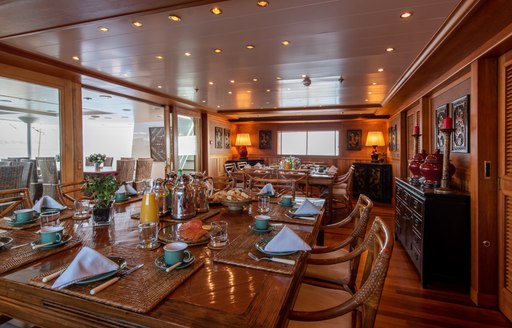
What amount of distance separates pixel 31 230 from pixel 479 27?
3398 mm

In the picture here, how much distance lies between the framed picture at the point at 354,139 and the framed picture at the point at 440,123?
4626 mm

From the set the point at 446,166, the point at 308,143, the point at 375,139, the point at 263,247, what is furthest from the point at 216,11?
the point at 308,143

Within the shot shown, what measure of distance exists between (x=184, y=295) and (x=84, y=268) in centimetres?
38

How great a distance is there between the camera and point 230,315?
767mm

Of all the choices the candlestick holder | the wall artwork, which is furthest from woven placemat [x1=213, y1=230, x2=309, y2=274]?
the wall artwork

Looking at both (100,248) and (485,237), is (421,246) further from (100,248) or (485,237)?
(100,248)

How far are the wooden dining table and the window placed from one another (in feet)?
26.4

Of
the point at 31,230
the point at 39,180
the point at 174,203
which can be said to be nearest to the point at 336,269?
the point at 174,203

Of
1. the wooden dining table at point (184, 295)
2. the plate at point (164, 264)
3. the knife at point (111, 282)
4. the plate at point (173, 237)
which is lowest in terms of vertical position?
the wooden dining table at point (184, 295)

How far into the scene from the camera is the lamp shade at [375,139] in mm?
7685

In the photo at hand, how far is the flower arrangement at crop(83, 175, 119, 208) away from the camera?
161 cm

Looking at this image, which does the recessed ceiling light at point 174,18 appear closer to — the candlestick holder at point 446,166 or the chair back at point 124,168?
the candlestick holder at point 446,166

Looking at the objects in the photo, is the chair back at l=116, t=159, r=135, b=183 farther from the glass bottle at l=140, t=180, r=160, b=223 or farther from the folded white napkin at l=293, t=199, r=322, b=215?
the folded white napkin at l=293, t=199, r=322, b=215

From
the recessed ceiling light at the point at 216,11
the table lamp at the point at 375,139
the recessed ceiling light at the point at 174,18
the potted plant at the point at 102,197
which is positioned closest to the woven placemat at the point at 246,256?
the potted plant at the point at 102,197
